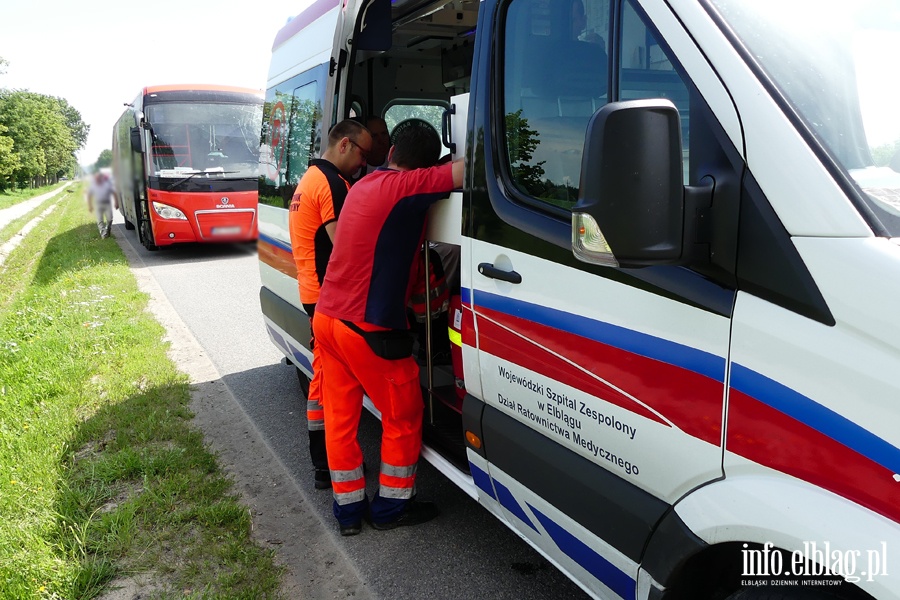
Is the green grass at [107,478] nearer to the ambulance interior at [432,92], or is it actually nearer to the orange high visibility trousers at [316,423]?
the orange high visibility trousers at [316,423]

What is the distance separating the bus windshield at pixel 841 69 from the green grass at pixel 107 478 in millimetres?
1683

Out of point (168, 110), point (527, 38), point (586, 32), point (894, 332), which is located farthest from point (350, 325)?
point (168, 110)

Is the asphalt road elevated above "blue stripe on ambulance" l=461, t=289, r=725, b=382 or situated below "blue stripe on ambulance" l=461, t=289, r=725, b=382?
below

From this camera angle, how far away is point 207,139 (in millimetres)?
5184

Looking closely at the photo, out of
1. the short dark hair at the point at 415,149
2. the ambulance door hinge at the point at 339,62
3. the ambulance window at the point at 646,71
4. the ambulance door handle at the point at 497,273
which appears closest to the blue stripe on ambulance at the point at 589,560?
the ambulance door handle at the point at 497,273

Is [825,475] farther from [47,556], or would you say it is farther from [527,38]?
[47,556]

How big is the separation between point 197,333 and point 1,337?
203cm

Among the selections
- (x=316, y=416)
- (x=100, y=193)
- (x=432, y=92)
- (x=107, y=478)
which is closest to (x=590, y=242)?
(x=100, y=193)

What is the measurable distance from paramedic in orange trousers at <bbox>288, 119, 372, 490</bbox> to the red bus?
12.8 inches

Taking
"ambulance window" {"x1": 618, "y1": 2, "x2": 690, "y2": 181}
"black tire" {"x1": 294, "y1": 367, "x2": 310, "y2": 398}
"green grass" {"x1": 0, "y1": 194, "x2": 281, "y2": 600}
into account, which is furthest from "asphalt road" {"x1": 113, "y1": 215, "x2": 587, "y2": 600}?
"ambulance window" {"x1": 618, "y1": 2, "x2": 690, "y2": 181}

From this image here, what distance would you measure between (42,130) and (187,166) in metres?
1.95

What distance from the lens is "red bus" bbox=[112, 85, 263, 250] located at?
2068 millimetres

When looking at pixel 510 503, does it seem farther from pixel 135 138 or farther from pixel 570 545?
pixel 135 138

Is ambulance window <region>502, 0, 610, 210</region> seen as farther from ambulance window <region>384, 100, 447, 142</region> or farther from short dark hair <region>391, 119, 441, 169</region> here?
ambulance window <region>384, 100, 447, 142</region>
